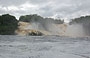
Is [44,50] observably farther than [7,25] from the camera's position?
No

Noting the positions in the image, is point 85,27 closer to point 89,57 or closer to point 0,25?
point 0,25

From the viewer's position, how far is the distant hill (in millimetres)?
150025

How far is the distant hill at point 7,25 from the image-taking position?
150m

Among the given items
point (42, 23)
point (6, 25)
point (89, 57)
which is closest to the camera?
point (89, 57)

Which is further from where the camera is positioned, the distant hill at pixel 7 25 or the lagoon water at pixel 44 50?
the distant hill at pixel 7 25

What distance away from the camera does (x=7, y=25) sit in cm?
15338

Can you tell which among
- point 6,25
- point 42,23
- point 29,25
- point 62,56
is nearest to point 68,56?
point 62,56

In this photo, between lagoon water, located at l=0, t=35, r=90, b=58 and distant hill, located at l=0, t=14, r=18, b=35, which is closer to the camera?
lagoon water, located at l=0, t=35, r=90, b=58

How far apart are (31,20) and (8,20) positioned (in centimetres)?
3227

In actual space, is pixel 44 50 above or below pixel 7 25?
below

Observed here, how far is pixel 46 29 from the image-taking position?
17900 centimetres

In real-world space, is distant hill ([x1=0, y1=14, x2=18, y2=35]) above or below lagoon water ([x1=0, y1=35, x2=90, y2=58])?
above

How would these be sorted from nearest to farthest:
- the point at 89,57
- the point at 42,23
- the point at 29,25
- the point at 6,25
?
the point at 89,57, the point at 6,25, the point at 29,25, the point at 42,23

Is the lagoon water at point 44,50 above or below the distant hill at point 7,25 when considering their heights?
below
